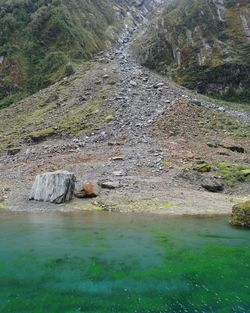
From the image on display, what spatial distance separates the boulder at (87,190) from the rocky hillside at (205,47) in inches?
2080

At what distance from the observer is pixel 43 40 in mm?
102688

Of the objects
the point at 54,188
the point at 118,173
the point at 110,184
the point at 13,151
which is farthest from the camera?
the point at 13,151

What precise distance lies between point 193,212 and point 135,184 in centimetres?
730

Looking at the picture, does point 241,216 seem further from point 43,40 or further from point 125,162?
point 43,40

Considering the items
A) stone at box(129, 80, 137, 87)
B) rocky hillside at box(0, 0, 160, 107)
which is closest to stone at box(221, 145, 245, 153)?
stone at box(129, 80, 137, 87)

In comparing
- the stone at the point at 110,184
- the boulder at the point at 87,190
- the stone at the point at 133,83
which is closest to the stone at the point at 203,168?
the stone at the point at 110,184

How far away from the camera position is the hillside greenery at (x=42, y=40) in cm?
8975

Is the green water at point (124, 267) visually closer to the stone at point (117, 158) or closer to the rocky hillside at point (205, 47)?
the stone at point (117, 158)

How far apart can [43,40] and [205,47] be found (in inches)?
1565

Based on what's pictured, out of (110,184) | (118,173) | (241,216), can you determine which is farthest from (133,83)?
(241,216)

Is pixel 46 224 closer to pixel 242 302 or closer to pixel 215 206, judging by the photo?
pixel 215 206

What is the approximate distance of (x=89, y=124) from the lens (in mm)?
56125

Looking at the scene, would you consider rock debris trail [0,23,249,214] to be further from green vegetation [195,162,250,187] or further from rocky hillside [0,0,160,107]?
rocky hillside [0,0,160,107]

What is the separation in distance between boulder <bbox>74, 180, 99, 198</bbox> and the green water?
7332mm
